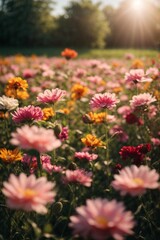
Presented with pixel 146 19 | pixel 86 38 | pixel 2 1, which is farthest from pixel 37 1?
pixel 146 19

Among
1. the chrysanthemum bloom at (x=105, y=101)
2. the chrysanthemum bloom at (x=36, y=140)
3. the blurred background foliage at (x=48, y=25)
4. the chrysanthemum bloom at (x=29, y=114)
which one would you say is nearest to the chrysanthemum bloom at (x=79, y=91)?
the chrysanthemum bloom at (x=105, y=101)

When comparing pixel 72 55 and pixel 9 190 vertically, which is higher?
pixel 72 55

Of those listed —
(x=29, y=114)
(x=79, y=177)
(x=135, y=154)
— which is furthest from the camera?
(x=135, y=154)

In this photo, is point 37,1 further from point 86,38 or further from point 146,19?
point 146,19

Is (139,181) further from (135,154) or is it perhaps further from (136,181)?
(135,154)

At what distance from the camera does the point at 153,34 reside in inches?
1500

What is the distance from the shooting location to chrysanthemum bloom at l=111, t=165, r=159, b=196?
3.32ft

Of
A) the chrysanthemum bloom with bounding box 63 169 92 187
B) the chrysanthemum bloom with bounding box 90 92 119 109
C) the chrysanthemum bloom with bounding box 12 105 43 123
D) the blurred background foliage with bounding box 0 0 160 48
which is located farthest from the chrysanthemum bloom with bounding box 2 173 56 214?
the blurred background foliage with bounding box 0 0 160 48

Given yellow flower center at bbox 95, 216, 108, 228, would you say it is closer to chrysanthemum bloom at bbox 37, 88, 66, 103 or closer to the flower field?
the flower field

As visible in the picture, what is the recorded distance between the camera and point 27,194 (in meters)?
0.97

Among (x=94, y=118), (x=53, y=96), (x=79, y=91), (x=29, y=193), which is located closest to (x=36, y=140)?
(x=29, y=193)

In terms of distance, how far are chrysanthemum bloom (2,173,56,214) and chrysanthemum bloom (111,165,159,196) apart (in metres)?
0.20

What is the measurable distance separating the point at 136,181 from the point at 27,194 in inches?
12.7

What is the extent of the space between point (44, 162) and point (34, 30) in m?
31.8
